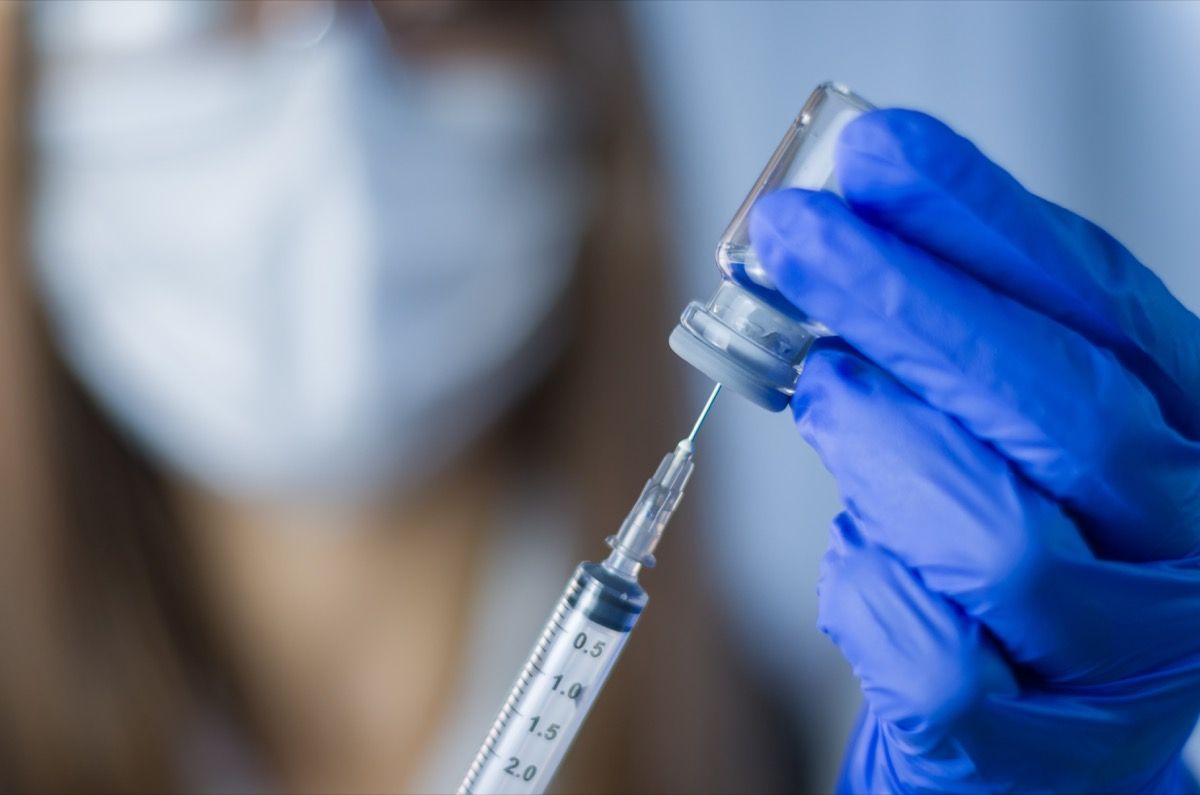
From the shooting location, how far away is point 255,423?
116 centimetres

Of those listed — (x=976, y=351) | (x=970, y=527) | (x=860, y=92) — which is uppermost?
(x=860, y=92)

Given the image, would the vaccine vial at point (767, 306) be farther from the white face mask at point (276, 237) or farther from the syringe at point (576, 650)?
the white face mask at point (276, 237)

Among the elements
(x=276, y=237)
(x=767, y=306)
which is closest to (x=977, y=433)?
(x=767, y=306)

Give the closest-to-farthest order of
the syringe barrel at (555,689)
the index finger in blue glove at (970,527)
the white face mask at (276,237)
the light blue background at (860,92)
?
the index finger in blue glove at (970,527)
the syringe barrel at (555,689)
the white face mask at (276,237)
the light blue background at (860,92)

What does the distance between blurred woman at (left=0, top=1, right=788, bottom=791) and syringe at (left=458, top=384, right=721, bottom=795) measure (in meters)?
0.46

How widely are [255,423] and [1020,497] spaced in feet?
2.75

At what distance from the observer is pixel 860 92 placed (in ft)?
4.71

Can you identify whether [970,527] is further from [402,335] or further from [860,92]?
[860,92]

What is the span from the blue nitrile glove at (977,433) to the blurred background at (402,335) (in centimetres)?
59

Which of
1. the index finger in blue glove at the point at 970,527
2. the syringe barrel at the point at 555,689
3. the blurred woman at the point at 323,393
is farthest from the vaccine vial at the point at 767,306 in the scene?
the blurred woman at the point at 323,393

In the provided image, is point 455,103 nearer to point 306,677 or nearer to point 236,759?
point 306,677

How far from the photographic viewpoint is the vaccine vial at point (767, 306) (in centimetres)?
72

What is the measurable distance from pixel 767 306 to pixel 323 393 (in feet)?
1.98

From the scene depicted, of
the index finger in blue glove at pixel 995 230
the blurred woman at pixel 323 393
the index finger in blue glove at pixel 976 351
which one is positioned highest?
the index finger in blue glove at pixel 995 230
